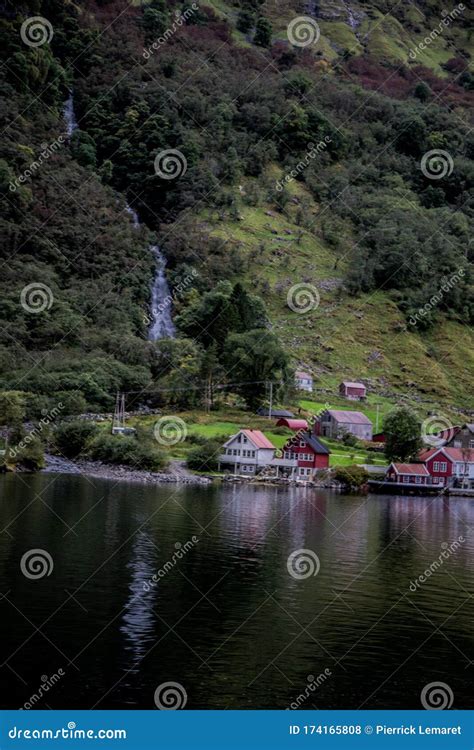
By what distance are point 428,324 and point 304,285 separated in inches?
737

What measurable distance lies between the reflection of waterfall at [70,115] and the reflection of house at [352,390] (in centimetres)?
8218

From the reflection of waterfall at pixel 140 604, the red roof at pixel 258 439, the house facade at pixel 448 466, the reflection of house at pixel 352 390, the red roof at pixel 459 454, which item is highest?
the reflection of house at pixel 352 390

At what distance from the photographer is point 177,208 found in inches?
6088

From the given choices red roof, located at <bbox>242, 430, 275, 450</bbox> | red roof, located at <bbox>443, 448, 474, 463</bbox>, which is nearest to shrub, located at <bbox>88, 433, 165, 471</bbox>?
red roof, located at <bbox>242, 430, 275, 450</bbox>

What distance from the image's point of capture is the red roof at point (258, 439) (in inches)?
3378

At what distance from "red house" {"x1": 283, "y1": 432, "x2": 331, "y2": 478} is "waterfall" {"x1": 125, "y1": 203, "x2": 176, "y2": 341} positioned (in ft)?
104

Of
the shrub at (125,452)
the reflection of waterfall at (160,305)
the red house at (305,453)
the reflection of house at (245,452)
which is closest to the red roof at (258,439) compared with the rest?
the reflection of house at (245,452)

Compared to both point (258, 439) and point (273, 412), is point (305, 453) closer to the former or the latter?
point (258, 439)

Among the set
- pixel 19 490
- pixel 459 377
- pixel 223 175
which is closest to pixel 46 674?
pixel 19 490

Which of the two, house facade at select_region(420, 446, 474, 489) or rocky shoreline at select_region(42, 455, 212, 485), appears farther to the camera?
house facade at select_region(420, 446, 474, 489)

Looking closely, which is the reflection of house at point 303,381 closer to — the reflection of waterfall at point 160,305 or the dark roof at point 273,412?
the dark roof at point 273,412

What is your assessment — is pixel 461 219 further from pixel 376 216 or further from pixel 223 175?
pixel 223 175

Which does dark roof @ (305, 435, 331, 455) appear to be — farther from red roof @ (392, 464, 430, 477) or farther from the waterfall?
the waterfall

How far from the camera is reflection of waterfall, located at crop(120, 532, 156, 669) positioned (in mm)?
26188
